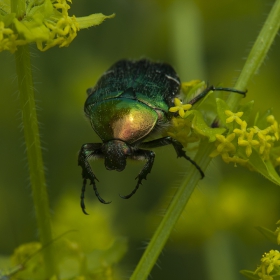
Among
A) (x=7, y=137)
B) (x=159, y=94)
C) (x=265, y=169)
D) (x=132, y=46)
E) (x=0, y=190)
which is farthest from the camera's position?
(x=132, y=46)

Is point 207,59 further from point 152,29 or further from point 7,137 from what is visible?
point 7,137

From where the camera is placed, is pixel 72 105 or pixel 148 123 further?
pixel 72 105

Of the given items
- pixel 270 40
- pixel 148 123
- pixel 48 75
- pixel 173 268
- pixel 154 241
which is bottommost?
pixel 173 268

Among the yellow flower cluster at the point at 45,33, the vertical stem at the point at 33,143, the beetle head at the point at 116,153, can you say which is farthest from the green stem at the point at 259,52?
the vertical stem at the point at 33,143

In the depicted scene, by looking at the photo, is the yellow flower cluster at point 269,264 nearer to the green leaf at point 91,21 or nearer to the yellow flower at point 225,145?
the yellow flower at point 225,145

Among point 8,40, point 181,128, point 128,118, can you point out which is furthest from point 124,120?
point 8,40

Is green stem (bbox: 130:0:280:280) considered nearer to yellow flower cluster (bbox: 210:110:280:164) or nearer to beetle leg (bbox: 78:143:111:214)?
yellow flower cluster (bbox: 210:110:280:164)

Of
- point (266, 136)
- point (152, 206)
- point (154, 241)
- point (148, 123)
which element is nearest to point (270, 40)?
point (266, 136)

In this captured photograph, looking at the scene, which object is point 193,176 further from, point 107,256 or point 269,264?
point 107,256
